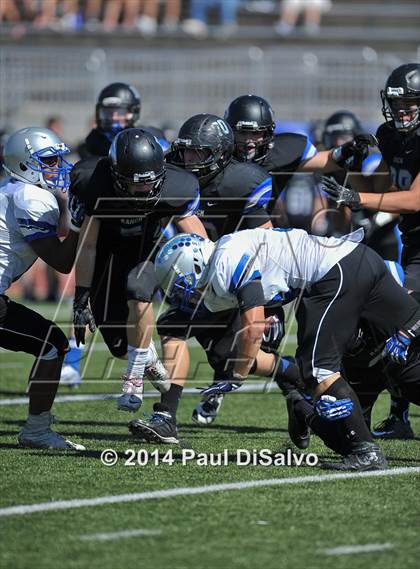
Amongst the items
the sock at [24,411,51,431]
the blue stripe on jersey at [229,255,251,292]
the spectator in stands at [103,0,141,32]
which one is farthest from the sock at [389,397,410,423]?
the spectator in stands at [103,0,141,32]

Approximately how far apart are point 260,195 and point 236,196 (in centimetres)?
14

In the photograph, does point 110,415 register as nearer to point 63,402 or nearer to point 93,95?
point 63,402

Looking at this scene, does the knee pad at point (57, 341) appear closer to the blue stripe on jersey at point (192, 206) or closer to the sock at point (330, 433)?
the blue stripe on jersey at point (192, 206)

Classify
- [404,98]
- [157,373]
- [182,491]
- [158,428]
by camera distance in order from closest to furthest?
[182,491]
[158,428]
[157,373]
[404,98]

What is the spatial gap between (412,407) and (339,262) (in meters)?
2.78

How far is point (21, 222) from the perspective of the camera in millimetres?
5312

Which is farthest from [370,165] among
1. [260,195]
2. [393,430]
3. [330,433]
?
[330,433]

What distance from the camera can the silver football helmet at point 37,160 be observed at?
5.48 metres

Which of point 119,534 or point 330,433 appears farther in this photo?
point 330,433

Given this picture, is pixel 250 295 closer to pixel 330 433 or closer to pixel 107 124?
pixel 330 433

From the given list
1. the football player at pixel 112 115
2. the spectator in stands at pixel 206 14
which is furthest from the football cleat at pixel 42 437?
the spectator in stands at pixel 206 14

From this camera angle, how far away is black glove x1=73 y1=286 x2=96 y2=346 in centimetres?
545

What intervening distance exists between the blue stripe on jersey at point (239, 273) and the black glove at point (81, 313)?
104 centimetres

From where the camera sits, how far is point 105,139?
8125mm
